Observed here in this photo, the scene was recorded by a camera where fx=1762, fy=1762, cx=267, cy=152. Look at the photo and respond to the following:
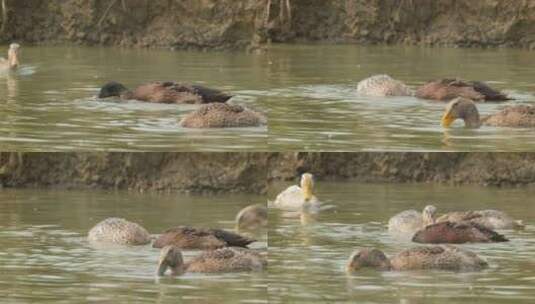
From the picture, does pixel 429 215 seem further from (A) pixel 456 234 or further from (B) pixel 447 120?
(B) pixel 447 120

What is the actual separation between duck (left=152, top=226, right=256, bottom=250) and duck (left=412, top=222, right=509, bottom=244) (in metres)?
1.60

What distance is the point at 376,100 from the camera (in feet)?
49.9

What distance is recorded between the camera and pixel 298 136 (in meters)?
13.5

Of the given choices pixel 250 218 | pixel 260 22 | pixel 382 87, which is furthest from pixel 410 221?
pixel 260 22

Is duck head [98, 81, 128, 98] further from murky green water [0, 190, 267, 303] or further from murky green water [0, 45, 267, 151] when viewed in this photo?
murky green water [0, 190, 267, 303]

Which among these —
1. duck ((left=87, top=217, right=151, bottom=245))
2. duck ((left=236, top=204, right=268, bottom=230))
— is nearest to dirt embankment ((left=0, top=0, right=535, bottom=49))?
duck ((left=236, top=204, right=268, bottom=230))

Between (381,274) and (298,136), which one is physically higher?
(298,136)

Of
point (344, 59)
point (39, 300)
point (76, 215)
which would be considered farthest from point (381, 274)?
point (344, 59)

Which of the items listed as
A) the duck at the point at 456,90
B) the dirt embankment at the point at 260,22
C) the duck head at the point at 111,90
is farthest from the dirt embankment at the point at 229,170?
the dirt embankment at the point at 260,22

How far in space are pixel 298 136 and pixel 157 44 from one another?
6419 mm

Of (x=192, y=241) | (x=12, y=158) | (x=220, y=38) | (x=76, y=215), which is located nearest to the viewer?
(x=192, y=241)

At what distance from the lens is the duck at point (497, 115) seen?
1409 centimetres

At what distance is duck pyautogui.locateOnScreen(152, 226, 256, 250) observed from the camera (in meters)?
14.4

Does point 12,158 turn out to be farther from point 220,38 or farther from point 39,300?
point 39,300
